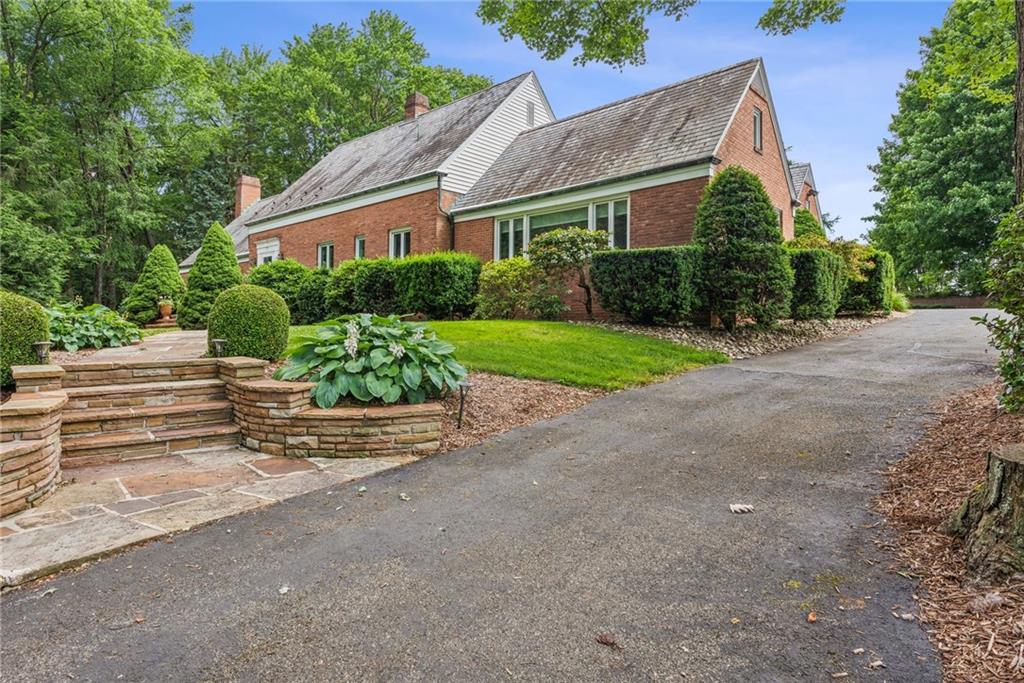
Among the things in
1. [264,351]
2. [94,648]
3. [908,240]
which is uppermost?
[908,240]

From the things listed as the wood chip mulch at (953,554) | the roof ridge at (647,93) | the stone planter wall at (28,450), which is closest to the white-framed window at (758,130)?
the roof ridge at (647,93)

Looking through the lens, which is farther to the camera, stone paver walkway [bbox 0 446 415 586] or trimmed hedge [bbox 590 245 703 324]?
trimmed hedge [bbox 590 245 703 324]

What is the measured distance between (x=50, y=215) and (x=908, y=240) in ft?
109

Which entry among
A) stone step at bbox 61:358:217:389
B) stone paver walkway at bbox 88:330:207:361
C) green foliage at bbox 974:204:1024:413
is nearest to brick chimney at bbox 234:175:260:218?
Result: stone paver walkway at bbox 88:330:207:361

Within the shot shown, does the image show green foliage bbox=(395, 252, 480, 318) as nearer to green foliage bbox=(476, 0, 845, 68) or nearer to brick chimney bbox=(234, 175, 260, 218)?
green foliage bbox=(476, 0, 845, 68)

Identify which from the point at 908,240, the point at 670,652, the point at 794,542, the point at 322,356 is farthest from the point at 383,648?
the point at 908,240

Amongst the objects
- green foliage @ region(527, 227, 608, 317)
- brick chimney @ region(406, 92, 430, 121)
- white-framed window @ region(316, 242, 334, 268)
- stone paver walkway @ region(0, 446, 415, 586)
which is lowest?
stone paver walkway @ region(0, 446, 415, 586)

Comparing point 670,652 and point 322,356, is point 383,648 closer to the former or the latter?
point 670,652

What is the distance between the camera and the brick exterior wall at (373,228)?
15992 millimetres

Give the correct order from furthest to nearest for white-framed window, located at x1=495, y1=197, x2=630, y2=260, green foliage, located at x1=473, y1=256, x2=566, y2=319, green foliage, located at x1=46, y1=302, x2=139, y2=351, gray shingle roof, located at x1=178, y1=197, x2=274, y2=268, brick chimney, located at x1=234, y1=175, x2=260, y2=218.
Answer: brick chimney, located at x1=234, y1=175, x2=260, y2=218
gray shingle roof, located at x1=178, y1=197, x2=274, y2=268
white-framed window, located at x1=495, y1=197, x2=630, y2=260
green foliage, located at x1=473, y1=256, x2=566, y2=319
green foliage, located at x1=46, y1=302, x2=139, y2=351

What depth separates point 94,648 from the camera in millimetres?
2119

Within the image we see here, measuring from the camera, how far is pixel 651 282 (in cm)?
991

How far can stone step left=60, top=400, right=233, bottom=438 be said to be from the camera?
4598 mm

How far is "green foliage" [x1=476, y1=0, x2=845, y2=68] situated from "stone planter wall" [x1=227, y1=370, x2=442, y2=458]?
5472mm
